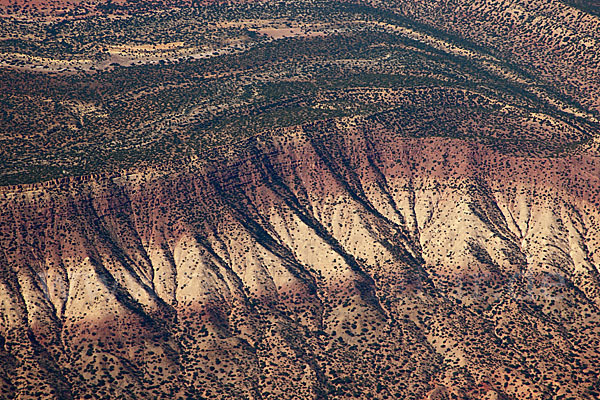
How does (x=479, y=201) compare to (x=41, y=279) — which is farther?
(x=479, y=201)

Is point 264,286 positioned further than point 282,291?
No

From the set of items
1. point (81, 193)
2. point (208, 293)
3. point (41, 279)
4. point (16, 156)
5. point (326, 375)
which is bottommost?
point (326, 375)

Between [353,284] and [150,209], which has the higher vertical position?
[150,209]

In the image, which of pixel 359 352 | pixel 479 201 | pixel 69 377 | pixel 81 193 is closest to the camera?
pixel 69 377

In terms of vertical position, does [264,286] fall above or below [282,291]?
above

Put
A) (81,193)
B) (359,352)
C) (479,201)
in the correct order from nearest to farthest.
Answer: (359,352) < (81,193) < (479,201)

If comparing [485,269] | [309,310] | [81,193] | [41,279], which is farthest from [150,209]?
[485,269]

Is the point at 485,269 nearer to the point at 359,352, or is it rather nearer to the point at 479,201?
the point at 479,201
